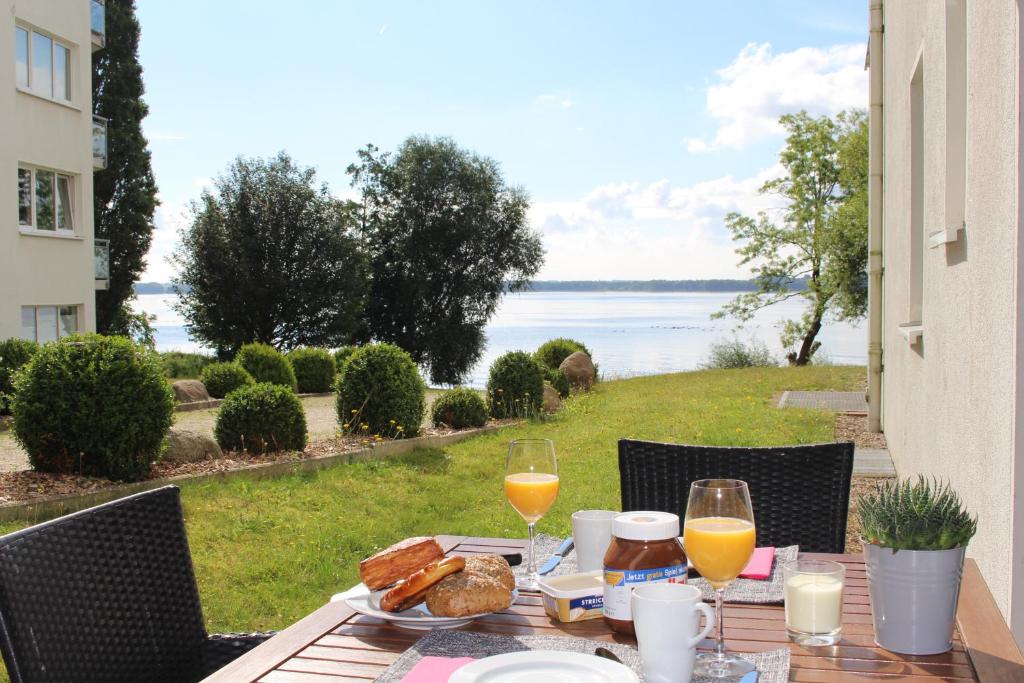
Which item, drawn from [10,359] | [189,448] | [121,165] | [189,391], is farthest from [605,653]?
[121,165]

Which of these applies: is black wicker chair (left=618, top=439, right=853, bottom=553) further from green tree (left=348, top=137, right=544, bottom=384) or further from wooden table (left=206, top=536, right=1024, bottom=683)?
green tree (left=348, top=137, right=544, bottom=384)

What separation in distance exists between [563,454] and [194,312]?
58.8ft

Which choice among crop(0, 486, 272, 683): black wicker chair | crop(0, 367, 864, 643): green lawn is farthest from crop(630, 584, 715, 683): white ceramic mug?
crop(0, 367, 864, 643): green lawn

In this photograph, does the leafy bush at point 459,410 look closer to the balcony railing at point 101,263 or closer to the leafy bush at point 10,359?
the leafy bush at point 10,359

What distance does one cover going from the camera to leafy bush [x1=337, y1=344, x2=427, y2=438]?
10.0 m

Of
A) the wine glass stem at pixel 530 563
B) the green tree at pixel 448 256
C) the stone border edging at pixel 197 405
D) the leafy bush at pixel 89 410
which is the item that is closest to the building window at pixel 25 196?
the stone border edging at pixel 197 405

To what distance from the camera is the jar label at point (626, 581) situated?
1629mm

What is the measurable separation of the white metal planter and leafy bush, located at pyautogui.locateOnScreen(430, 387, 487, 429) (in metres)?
9.88

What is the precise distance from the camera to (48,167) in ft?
55.0

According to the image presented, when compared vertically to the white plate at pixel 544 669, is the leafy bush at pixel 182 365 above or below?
below

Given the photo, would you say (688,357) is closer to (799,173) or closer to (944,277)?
(799,173)

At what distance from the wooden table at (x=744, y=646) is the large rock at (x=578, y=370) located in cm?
1433

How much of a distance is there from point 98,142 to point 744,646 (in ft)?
64.4


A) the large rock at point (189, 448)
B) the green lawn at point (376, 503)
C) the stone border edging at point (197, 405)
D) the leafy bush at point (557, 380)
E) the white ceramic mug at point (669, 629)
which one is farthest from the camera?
the leafy bush at point (557, 380)
